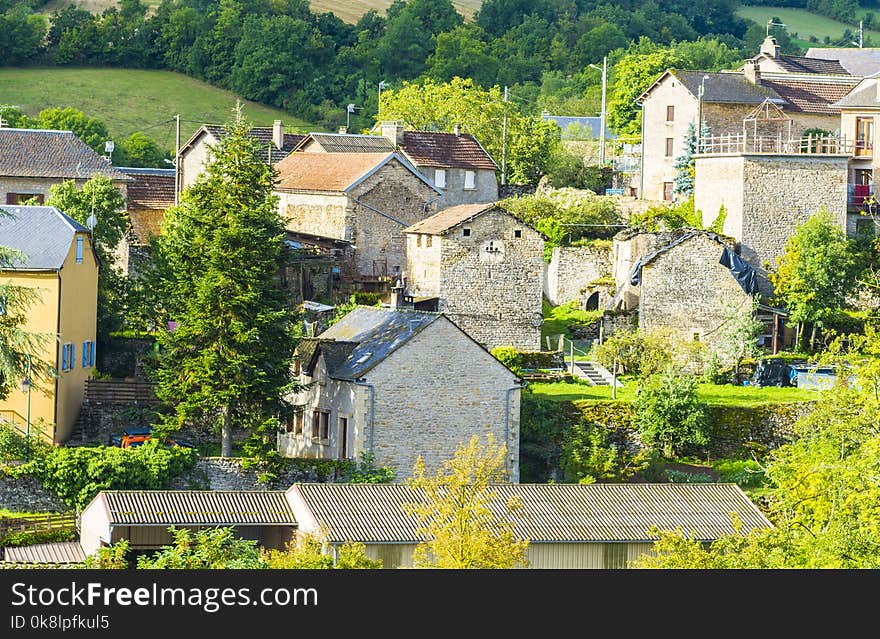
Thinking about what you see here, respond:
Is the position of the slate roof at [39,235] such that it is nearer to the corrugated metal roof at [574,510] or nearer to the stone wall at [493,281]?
the corrugated metal roof at [574,510]

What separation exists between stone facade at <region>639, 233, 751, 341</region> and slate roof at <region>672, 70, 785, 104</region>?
576 inches

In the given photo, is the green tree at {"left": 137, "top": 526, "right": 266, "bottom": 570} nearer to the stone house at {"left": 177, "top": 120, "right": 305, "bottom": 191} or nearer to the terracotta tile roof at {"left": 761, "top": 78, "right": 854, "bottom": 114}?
the stone house at {"left": 177, "top": 120, "right": 305, "bottom": 191}

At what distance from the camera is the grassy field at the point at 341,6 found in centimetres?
12444

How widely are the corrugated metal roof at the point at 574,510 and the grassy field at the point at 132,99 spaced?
214 feet

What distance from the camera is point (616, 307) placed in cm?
5572

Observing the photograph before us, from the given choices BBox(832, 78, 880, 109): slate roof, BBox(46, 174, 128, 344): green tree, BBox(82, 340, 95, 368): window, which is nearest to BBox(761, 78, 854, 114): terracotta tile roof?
BBox(832, 78, 880, 109): slate roof

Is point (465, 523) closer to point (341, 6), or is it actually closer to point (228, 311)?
point (228, 311)

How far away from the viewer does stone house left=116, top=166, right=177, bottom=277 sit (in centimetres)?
5819

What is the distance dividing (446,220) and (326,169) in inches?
355

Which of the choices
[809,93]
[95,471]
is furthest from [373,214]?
[95,471]

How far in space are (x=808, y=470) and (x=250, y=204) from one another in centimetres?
1628

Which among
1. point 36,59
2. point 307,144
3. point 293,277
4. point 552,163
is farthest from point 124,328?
point 36,59

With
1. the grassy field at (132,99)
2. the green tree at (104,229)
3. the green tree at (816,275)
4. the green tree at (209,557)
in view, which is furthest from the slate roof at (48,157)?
the green tree at (209,557)
